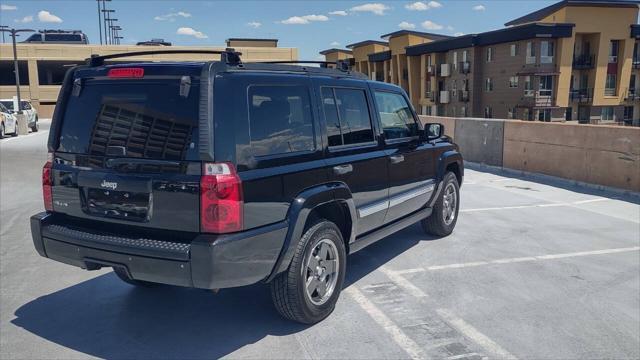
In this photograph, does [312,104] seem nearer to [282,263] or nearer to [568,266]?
[282,263]

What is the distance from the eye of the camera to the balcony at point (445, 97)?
200 feet

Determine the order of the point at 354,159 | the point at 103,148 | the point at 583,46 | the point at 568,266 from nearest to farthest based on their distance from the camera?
the point at 103,148 → the point at 354,159 → the point at 568,266 → the point at 583,46

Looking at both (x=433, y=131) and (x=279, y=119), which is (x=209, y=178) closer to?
(x=279, y=119)

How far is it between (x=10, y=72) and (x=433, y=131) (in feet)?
223

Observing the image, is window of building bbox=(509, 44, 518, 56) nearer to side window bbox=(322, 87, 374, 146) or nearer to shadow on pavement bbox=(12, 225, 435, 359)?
side window bbox=(322, 87, 374, 146)

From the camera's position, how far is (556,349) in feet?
13.3

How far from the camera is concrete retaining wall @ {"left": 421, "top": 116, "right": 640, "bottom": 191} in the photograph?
10.3 meters

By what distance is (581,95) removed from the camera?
53.6 metres

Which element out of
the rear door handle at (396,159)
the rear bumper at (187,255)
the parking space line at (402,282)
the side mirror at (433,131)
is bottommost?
the parking space line at (402,282)

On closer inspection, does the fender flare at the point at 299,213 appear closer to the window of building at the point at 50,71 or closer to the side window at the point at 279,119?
the side window at the point at 279,119

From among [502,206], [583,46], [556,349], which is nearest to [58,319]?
[556,349]

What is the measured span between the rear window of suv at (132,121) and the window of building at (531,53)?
167 ft

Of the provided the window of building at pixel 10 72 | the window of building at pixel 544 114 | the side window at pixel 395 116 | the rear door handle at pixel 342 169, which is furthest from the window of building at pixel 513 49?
the rear door handle at pixel 342 169

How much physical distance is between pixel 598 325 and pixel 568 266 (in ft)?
5.53
